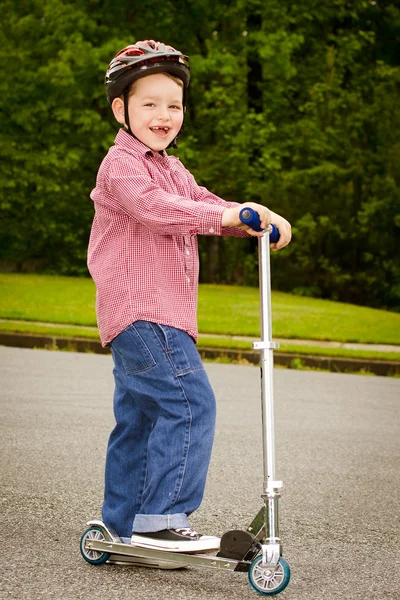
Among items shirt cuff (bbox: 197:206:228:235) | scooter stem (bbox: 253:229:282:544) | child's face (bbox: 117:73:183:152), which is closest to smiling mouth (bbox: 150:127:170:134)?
child's face (bbox: 117:73:183:152)

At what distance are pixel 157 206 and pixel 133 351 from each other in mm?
502

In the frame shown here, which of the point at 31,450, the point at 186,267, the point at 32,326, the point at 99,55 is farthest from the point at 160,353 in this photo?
the point at 99,55

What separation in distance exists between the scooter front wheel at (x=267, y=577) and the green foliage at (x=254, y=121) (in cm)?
2235

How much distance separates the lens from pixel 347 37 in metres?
30.1

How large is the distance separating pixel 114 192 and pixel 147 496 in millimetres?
1046

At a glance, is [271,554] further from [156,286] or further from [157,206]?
[157,206]

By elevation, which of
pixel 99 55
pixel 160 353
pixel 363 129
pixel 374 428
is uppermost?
pixel 99 55

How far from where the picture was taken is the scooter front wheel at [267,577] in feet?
11.1

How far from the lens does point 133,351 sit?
360 centimetres

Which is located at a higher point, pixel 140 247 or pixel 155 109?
pixel 155 109

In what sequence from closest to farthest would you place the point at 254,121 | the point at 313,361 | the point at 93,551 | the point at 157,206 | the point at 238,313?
the point at 157,206 < the point at 93,551 < the point at 313,361 < the point at 238,313 < the point at 254,121

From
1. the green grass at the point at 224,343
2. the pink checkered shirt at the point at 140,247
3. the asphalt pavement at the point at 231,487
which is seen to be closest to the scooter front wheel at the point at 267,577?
the asphalt pavement at the point at 231,487

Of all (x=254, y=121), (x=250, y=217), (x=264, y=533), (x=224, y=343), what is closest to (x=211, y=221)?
(x=250, y=217)

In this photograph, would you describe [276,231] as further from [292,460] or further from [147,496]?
[292,460]
